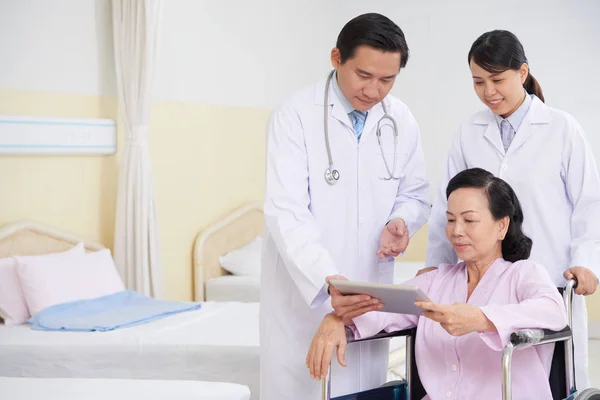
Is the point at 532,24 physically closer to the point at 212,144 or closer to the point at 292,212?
the point at 212,144

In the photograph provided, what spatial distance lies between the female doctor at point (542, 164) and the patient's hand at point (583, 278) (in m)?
0.04

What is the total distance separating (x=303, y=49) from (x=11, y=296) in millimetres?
3275

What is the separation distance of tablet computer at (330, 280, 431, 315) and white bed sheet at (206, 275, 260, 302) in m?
2.79

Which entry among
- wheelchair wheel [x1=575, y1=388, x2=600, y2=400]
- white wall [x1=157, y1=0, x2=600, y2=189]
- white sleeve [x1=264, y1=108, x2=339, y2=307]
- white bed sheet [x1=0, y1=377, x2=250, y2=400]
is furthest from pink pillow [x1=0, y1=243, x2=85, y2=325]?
wheelchair wheel [x1=575, y1=388, x2=600, y2=400]

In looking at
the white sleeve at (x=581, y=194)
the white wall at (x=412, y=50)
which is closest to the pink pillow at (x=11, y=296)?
the white wall at (x=412, y=50)

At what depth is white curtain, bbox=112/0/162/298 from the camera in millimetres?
4281

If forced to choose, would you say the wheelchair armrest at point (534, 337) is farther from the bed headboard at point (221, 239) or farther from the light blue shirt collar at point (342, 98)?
the bed headboard at point (221, 239)

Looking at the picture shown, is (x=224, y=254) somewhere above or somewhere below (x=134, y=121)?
below

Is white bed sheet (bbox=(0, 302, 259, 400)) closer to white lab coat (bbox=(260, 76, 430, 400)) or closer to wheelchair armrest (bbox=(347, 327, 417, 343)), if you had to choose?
white lab coat (bbox=(260, 76, 430, 400))

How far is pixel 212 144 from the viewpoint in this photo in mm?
5227

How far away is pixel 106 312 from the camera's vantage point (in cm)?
373

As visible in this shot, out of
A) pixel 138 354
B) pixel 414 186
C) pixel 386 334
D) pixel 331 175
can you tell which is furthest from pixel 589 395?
pixel 138 354

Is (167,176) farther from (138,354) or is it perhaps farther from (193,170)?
(138,354)

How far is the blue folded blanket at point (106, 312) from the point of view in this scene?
3.52 meters
